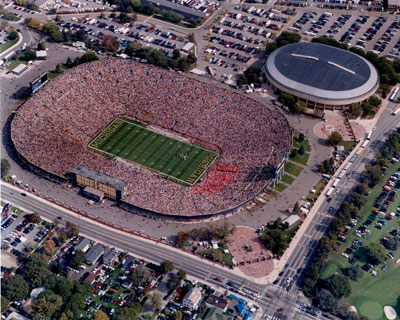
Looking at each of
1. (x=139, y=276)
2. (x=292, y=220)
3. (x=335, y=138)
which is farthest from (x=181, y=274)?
(x=335, y=138)

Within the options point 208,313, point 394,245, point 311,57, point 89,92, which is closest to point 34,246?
point 208,313

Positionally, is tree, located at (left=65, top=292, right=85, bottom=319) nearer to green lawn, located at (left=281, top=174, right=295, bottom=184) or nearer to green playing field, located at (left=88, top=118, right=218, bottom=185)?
green playing field, located at (left=88, top=118, right=218, bottom=185)

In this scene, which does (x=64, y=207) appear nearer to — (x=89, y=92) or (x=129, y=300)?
(x=129, y=300)

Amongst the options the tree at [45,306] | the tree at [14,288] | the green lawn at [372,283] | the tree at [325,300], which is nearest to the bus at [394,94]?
the green lawn at [372,283]

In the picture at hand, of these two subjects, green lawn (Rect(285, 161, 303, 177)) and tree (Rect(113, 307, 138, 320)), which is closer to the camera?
tree (Rect(113, 307, 138, 320))

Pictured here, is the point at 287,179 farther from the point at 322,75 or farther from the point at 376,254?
the point at 322,75

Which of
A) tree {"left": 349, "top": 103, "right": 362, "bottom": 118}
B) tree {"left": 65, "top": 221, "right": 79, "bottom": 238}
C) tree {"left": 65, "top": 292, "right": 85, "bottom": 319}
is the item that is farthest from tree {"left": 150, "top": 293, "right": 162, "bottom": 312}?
tree {"left": 349, "top": 103, "right": 362, "bottom": 118}
